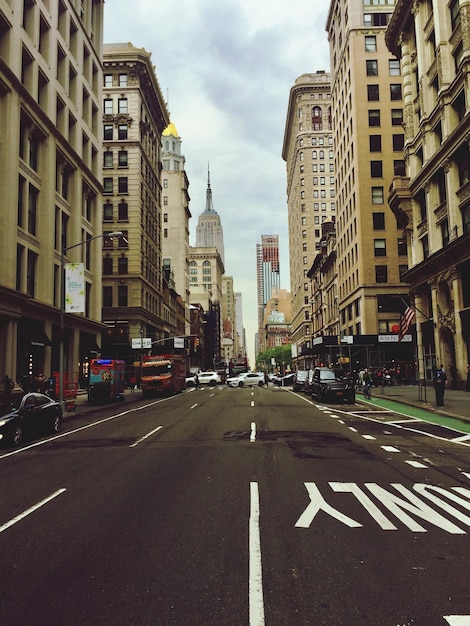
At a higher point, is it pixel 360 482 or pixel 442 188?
pixel 442 188

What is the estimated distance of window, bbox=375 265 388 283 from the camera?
5888cm

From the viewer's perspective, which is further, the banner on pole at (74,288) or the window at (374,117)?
the window at (374,117)

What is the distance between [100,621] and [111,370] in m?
31.3

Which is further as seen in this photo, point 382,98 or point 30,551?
point 382,98

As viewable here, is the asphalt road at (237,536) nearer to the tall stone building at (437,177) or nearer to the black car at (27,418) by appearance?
the black car at (27,418)

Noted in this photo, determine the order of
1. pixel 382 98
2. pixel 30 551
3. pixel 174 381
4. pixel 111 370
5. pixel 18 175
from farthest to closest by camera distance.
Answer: pixel 382 98 → pixel 174 381 → pixel 111 370 → pixel 18 175 → pixel 30 551

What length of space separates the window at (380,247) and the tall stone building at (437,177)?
13.7m

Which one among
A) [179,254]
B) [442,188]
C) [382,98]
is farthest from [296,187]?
[442,188]

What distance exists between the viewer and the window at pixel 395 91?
206ft

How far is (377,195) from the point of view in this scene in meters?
60.4

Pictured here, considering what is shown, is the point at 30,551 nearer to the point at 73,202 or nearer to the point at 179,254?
the point at 73,202

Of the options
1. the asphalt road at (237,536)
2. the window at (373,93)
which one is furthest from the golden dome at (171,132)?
the asphalt road at (237,536)

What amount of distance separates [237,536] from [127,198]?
61.3 metres

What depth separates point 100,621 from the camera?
13.1 feet
